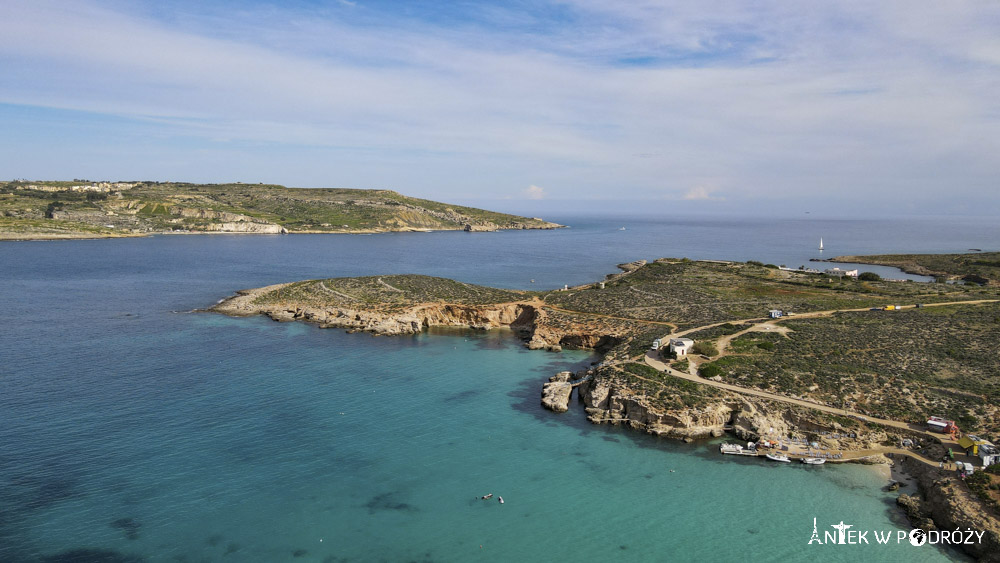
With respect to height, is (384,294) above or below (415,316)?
above

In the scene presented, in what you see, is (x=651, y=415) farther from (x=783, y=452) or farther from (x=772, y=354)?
(x=772, y=354)

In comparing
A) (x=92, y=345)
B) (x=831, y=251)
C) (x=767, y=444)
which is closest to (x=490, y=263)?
(x=92, y=345)

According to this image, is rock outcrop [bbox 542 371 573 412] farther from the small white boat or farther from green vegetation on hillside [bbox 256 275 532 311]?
green vegetation on hillside [bbox 256 275 532 311]

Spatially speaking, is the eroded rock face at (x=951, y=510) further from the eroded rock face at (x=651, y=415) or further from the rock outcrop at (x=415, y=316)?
the rock outcrop at (x=415, y=316)

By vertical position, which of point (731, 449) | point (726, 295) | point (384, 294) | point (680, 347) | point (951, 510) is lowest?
point (731, 449)

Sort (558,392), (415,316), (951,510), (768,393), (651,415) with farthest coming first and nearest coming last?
1. (415,316)
2. (558,392)
3. (768,393)
4. (651,415)
5. (951,510)

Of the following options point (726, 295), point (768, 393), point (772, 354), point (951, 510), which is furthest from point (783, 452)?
point (726, 295)
